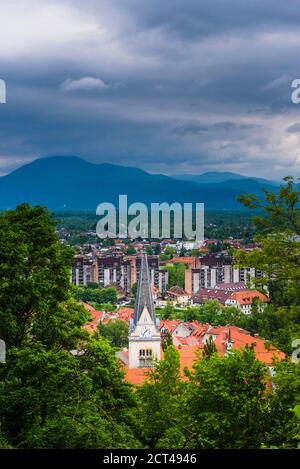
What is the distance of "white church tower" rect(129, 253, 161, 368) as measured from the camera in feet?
107

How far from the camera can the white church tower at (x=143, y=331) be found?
107ft

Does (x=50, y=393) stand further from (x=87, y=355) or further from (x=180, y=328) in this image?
(x=180, y=328)

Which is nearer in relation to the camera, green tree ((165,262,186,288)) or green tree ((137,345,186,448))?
green tree ((137,345,186,448))

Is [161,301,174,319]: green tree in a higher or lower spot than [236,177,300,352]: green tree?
lower

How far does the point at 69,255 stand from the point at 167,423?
350cm

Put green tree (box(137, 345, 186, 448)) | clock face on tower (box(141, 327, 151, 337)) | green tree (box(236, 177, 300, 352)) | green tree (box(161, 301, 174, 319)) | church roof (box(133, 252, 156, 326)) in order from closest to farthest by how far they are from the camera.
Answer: green tree (box(236, 177, 300, 352))
green tree (box(137, 345, 186, 448))
clock face on tower (box(141, 327, 151, 337))
church roof (box(133, 252, 156, 326))
green tree (box(161, 301, 174, 319))

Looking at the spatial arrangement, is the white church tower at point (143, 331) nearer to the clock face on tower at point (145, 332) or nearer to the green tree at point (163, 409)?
the clock face on tower at point (145, 332)

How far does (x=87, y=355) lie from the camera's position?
460 inches

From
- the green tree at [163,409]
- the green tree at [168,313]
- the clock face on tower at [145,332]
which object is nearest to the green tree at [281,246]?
the green tree at [163,409]

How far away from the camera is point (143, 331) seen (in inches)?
1286

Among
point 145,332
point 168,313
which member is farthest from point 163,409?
point 168,313

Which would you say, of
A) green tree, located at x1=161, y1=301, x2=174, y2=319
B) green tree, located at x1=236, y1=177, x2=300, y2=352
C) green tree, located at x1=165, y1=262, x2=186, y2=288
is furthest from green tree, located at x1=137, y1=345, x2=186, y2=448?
green tree, located at x1=165, y1=262, x2=186, y2=288

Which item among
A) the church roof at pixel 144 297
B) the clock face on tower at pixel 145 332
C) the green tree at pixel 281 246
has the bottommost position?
the clock face on tower at pixel 145 332

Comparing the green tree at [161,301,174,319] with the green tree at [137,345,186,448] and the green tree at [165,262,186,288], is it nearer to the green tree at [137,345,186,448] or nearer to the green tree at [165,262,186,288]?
the green tree at [165,262,186,288]
